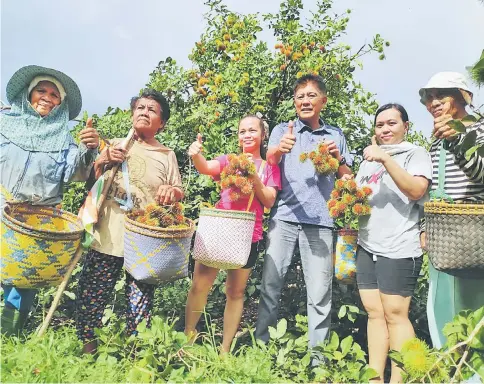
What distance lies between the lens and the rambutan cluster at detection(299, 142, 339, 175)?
2408 mm

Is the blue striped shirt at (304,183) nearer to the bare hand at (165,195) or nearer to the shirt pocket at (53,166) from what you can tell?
the bare hand at (165,195)

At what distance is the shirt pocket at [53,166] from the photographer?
7.36ft

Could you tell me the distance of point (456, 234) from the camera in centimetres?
192

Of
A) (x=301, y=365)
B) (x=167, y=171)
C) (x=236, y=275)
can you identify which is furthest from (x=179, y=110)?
(x=301, y=365)

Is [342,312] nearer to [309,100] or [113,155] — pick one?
[309,100]

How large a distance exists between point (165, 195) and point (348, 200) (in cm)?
90

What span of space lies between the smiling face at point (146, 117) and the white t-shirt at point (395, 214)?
1197 millimetres

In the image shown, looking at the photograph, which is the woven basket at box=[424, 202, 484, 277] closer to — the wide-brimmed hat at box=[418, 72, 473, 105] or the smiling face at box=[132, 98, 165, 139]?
the wide-brimmed hat at box=[418, 72, 473, 105]

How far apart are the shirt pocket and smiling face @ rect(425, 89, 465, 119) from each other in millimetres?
1849

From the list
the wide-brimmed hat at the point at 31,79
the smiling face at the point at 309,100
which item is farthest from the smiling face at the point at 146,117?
the smiling face at the point at 309,100

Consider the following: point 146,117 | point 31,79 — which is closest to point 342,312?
point 146,117

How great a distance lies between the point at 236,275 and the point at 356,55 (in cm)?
213

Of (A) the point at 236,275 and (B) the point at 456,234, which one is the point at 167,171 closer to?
(A) the point at 236,275

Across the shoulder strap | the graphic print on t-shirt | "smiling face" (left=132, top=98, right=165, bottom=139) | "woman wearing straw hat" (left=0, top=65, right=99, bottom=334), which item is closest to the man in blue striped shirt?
the graphic print on t-shirt
